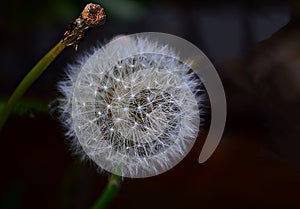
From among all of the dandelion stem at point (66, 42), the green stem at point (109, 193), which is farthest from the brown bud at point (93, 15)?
the green stem at point (109, 193)

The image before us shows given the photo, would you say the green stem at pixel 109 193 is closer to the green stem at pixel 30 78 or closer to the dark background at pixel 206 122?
the dark background at pixel 206 122

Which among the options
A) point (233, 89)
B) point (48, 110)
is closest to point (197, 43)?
point (233, 89)

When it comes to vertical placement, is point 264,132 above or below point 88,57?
below

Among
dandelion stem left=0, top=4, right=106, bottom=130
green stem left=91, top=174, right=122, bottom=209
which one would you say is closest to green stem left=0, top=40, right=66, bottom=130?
dandelion stem left=0, top=4, right=106, bottom=130

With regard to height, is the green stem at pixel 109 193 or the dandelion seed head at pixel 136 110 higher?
the dandelion seed head at pixel 136 110

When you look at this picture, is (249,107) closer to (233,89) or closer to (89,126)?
(233,89)

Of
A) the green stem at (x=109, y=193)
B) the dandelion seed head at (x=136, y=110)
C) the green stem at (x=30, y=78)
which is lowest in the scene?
the green stem at (x=109, y=193)
